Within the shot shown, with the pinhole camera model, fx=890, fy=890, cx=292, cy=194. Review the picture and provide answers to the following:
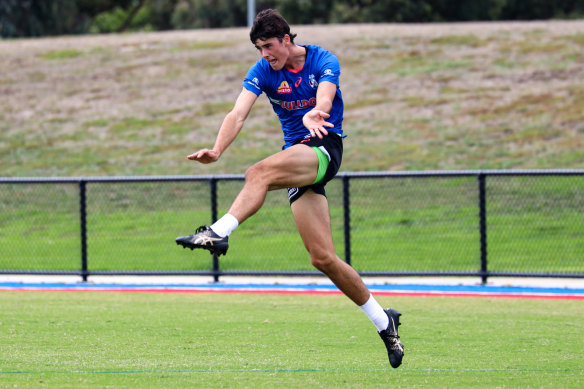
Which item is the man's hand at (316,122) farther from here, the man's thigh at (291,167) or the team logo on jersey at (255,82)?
the team logo on jersey at (255,82)

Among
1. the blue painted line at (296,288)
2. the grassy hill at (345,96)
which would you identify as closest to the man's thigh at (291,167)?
the blue painted line at (296,288)

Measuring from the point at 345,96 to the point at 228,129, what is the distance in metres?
22.3

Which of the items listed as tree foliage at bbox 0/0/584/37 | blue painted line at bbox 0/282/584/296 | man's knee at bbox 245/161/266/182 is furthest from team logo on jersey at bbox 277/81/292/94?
tree foliage at bbox 0/0/584/37

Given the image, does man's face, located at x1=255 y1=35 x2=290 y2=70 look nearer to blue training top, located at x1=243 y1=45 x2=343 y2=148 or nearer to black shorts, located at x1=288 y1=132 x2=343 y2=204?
blue training top, located at x1=243 y1=45 x2=343 y2=148

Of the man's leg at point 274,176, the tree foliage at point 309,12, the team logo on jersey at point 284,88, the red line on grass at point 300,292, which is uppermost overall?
the tree foliage at point 309,12

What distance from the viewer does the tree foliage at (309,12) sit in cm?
4616

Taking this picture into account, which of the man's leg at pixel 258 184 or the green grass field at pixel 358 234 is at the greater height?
the man's leg at pixel 258 184

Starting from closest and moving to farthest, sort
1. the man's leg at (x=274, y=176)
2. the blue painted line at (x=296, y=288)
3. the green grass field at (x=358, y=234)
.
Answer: the man's leg at (x=274, y=176)
the blue painted line at (x=296, y=288)
the green grass field at (x=358, y=234)

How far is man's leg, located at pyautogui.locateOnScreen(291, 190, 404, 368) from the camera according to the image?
6.09m

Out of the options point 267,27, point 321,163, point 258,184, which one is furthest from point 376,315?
point 267,27

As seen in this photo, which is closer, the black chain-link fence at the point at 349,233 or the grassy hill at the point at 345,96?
the black chain-link fence at the point at 349,233

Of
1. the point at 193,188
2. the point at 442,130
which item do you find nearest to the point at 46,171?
the point at 193,188

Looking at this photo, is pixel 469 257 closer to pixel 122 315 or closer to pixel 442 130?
pixel 122 315

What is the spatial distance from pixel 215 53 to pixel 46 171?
42.4 ft
